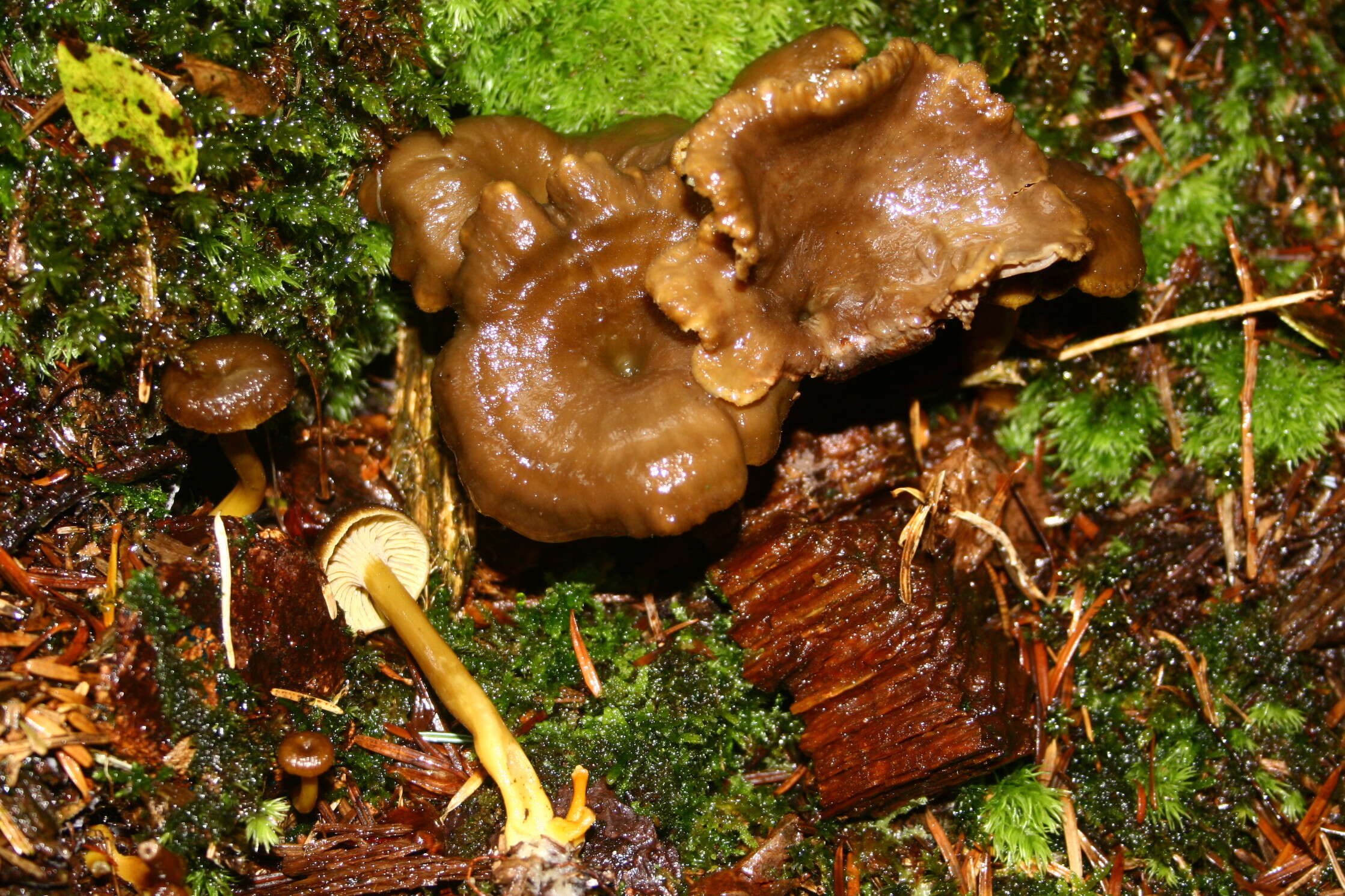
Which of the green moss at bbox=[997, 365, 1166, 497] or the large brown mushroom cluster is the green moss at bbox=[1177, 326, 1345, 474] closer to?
the green moss at bbox=[997, 365, 1166, 497]

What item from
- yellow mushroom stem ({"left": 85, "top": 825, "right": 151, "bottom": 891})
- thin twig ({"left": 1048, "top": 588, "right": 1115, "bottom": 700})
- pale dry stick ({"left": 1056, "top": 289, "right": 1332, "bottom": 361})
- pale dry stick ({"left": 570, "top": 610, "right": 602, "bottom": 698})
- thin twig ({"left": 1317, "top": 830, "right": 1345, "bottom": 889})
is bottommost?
thin twig ({"left": 1317, "top": 830, "right": 1345, "bottom": 889})

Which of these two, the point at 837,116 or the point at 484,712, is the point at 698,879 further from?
the point at 837,116

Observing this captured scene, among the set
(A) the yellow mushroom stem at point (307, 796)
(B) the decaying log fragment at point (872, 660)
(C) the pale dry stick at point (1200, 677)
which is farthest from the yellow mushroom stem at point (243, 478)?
(C) the pale dry stick at point (1200, 677)

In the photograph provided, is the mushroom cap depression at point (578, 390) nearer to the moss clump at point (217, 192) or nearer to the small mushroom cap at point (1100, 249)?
the moss clump at point (217, 192)

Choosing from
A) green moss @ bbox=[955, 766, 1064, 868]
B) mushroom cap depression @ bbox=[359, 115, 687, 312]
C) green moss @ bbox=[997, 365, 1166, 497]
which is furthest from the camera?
green moss @ bbox=[997, 365, 1166, 497]

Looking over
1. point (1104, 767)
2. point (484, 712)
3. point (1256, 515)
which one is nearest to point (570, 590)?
point (484, 712)

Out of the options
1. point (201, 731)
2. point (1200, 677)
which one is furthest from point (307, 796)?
point (1200, 677)

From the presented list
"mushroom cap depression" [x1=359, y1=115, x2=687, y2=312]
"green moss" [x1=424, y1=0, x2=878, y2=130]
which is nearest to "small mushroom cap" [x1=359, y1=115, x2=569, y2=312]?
"mushroom cap depression" [x1=359, y1=115, x2=687, y2=312]

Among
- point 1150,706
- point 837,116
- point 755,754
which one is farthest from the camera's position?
point 1150,706

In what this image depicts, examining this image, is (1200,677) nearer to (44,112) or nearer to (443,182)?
(443,182)
